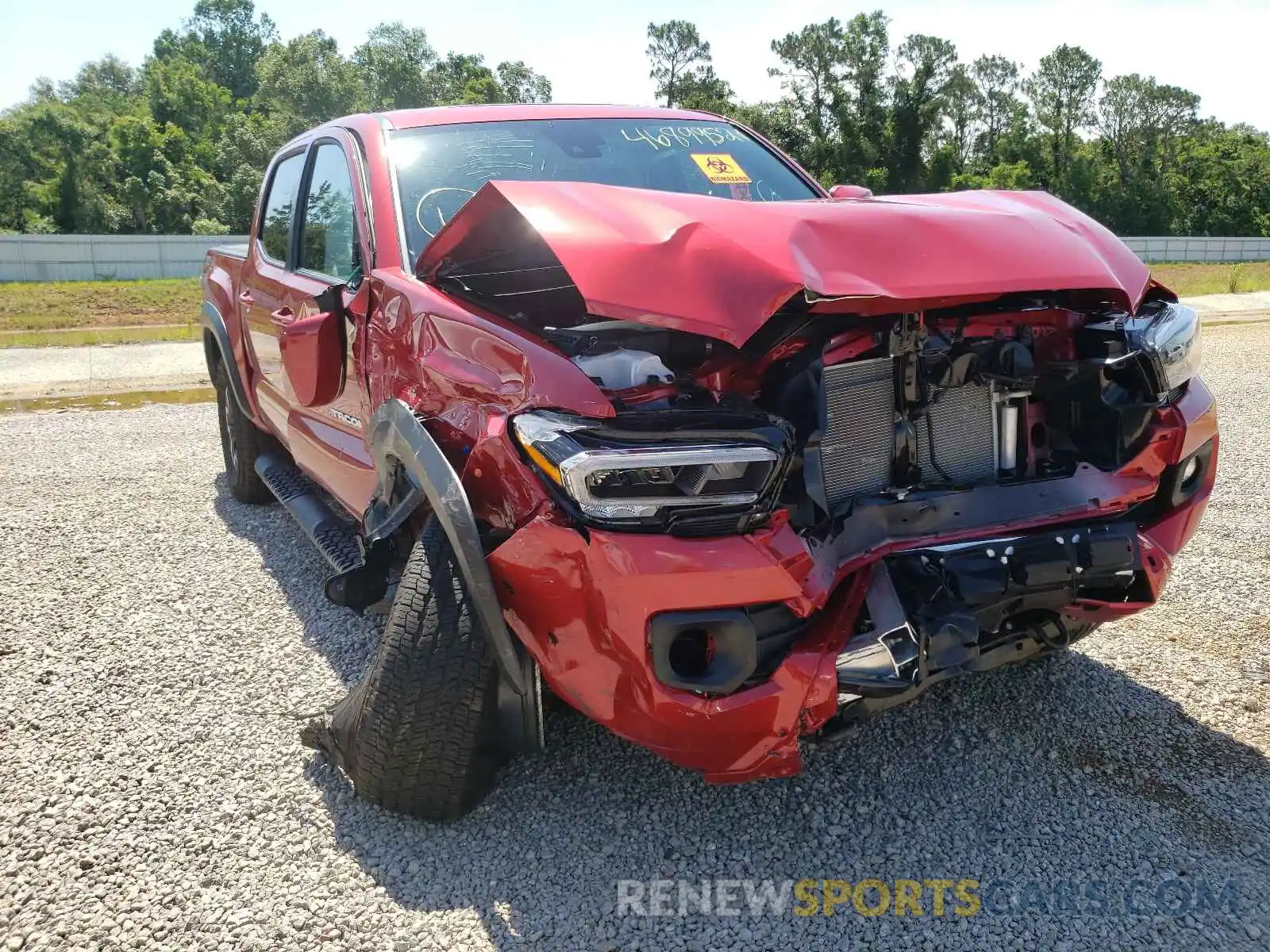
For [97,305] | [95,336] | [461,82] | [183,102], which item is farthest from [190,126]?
[95,336]

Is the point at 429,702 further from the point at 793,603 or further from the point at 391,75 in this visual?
the point at 391,75

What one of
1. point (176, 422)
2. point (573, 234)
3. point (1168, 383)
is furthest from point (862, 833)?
point (176, 422)

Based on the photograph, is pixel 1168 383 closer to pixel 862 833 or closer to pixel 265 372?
pixel 862 833

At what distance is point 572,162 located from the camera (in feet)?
11.2

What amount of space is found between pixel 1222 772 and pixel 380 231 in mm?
2827

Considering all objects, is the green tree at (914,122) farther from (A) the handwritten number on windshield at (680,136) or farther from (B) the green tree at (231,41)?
(B) the green tree at (231,41)

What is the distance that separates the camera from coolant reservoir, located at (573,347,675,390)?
7.03 feet

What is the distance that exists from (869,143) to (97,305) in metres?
38.4

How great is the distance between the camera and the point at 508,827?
2.51 meters

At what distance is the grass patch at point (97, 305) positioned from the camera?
58.2 feet

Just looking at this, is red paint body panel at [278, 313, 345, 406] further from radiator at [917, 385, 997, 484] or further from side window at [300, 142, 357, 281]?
radiator at [917, 385, 997, 484]

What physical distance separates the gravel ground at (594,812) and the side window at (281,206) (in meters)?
1.61

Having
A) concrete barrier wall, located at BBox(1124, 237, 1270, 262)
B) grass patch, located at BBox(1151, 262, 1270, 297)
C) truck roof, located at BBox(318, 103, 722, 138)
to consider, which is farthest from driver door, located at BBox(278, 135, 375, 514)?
concrete barrier wall, located at BBox(1124, 237, 1270, 262)

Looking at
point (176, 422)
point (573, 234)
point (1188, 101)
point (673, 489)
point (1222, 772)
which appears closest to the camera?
point (673, 489)
